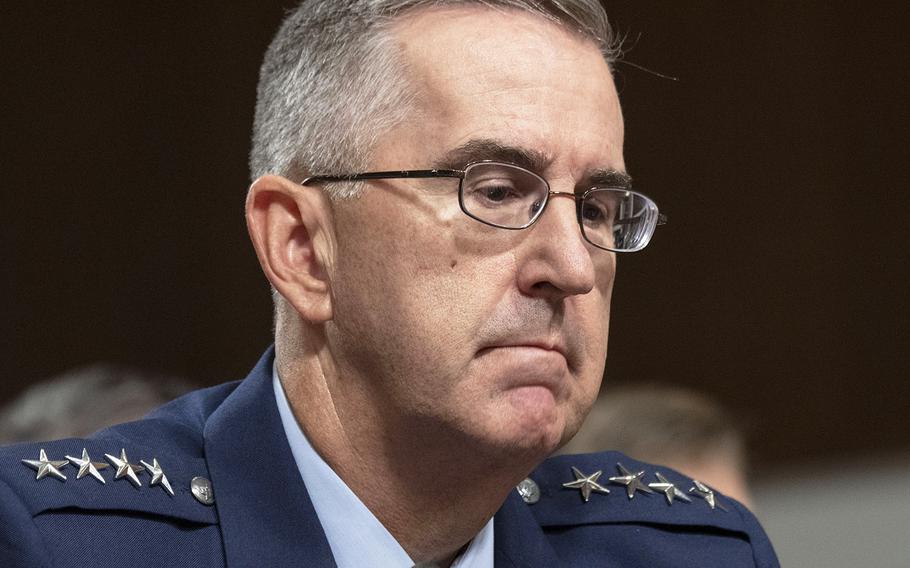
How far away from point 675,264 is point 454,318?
2.96 meters

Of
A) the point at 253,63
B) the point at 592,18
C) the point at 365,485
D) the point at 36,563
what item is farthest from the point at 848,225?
the point at 36,563

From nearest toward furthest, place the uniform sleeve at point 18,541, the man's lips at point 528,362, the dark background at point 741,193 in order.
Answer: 1. the uniform sleeve at point 18,541
2. the man's lips at point 528,362
3. the dark background at point 741,193

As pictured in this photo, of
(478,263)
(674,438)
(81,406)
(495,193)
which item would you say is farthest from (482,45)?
(674,438)

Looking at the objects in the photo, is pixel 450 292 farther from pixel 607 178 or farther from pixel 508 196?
pixel 607 178

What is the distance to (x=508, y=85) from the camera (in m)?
1.75

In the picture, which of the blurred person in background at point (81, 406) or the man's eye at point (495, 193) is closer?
the man's eye at point (495, 193)

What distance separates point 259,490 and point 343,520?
122 mm

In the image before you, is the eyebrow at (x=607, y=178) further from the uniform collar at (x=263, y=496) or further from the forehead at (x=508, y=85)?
the uniform collar at (x=263, y=496)

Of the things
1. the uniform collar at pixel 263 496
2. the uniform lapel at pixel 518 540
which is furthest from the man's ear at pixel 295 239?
the uniform lapel at pixel 518 540

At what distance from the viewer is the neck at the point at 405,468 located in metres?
1.76

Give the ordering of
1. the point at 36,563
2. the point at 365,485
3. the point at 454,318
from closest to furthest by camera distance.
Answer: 1. the point at 36,563
2. the point at 454,318
3. the point at 365,485

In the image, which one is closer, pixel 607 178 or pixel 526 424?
pixel 526 424

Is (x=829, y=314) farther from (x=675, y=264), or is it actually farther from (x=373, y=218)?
(x=373, y=218)

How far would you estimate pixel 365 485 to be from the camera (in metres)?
1.81
